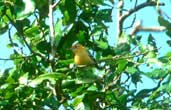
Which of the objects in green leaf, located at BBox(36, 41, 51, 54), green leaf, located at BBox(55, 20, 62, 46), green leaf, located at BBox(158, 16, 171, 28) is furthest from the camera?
green leaf, located at BBox(36, 41, 51, 54)

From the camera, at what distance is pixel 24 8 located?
1234 mm

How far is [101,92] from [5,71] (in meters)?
0.60

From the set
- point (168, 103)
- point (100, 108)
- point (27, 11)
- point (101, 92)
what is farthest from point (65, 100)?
point (27, 11)

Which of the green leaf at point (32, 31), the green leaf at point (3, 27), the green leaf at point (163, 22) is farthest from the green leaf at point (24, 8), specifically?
the green leaf at point (32, 31)

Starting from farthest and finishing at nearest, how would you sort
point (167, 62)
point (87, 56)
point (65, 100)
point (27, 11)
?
point (65, 100) → point (87, 56) → point (167, 62) → point (27, 11)

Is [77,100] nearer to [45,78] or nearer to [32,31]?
[45,78]

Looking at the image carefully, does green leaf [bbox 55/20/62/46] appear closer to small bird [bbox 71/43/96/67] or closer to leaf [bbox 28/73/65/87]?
small bird [bbox 71/43/96/67]

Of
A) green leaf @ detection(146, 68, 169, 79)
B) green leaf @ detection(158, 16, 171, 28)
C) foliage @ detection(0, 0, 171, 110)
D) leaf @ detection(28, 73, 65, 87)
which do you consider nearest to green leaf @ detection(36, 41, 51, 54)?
foliage @ detection(0, 0, 171, 110)

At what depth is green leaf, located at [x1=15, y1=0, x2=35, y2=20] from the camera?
120 cm

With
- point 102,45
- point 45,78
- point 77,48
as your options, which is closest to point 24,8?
point 45,78

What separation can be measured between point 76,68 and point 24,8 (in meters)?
0.40

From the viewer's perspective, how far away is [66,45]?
1758 mm

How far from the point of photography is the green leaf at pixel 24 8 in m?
1.20

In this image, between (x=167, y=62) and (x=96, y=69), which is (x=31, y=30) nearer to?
(x=96, y=69)
